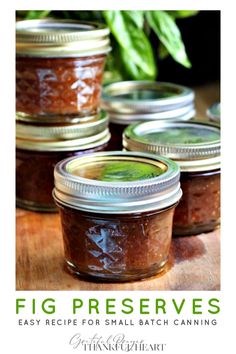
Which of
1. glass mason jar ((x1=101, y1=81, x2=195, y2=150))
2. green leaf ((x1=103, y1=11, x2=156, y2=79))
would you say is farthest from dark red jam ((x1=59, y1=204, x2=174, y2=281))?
green leaf ((x1=103, y1=11, x2=156, y2=79))

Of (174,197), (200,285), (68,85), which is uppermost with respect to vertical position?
(68,85)

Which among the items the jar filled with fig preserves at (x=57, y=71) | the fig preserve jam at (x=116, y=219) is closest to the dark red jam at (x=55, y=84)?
the jar filled with fig preserves at (x=57, y=71)

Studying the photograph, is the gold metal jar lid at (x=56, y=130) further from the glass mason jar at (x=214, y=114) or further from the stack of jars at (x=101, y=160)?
the glass mason jar at (x=214, y=114)

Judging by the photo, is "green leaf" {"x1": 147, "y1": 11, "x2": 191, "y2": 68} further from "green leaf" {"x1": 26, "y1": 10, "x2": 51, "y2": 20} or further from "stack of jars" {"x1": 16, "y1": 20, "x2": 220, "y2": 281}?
"green leaf" {"x1": 26, "y1": 10, "x2": 51, "y2": 20}

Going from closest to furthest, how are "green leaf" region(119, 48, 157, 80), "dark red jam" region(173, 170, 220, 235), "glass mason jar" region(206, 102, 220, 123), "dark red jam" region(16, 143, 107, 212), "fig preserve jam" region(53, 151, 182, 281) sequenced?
1. "fig preserve jam" region(53, 151, 182, 281)
2. "dark red jam" region(173, 170, 220, 235)
3. "dark red jam" region(16, 143, 107, 212)
4. "glass mason jar" region(206, 102, 220, 123)
5. "green leaf" region(119, 48, 157, 80)
